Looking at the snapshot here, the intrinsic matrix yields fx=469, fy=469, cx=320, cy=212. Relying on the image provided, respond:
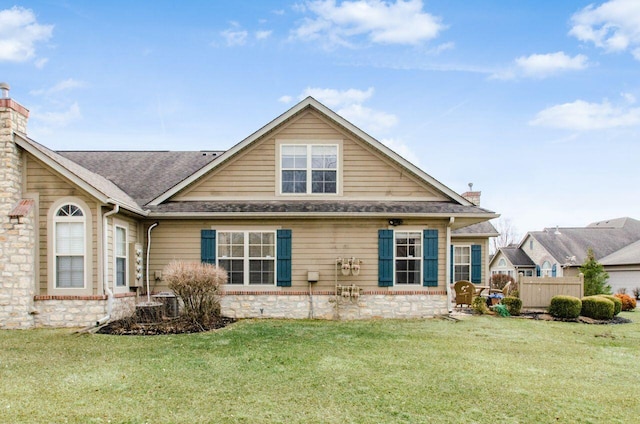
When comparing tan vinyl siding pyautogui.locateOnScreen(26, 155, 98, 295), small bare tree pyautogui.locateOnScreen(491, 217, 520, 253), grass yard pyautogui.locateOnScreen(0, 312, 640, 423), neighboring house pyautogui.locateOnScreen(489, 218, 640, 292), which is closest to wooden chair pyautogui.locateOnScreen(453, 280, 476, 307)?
grass yard pyautogui.locateOnScreen(0, 312, 640, 423)

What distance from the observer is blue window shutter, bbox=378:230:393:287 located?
12.4 meters

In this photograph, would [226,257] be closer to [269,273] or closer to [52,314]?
[269,273]

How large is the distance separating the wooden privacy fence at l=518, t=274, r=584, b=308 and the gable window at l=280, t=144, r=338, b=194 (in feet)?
22.6

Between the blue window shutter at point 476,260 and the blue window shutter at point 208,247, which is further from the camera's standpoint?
the blue window shutter at point 476,260

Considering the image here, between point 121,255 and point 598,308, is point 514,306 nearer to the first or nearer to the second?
point 598,308

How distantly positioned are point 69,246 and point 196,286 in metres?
2.96

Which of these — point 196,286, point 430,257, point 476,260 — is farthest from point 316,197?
point 476,260

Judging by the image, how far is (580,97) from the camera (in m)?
19.4

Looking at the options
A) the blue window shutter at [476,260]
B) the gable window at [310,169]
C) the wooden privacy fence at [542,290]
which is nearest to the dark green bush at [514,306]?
the wooden privacy fence at [542,290]

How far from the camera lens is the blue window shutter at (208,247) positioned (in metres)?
12.4

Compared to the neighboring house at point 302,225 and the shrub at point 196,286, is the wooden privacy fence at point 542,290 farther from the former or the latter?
the shrub at point 196,286

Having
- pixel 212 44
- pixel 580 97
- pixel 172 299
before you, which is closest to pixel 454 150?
pixel 580 97

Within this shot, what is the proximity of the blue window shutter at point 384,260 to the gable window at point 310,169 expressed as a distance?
188 cm

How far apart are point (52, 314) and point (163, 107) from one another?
1084cm
